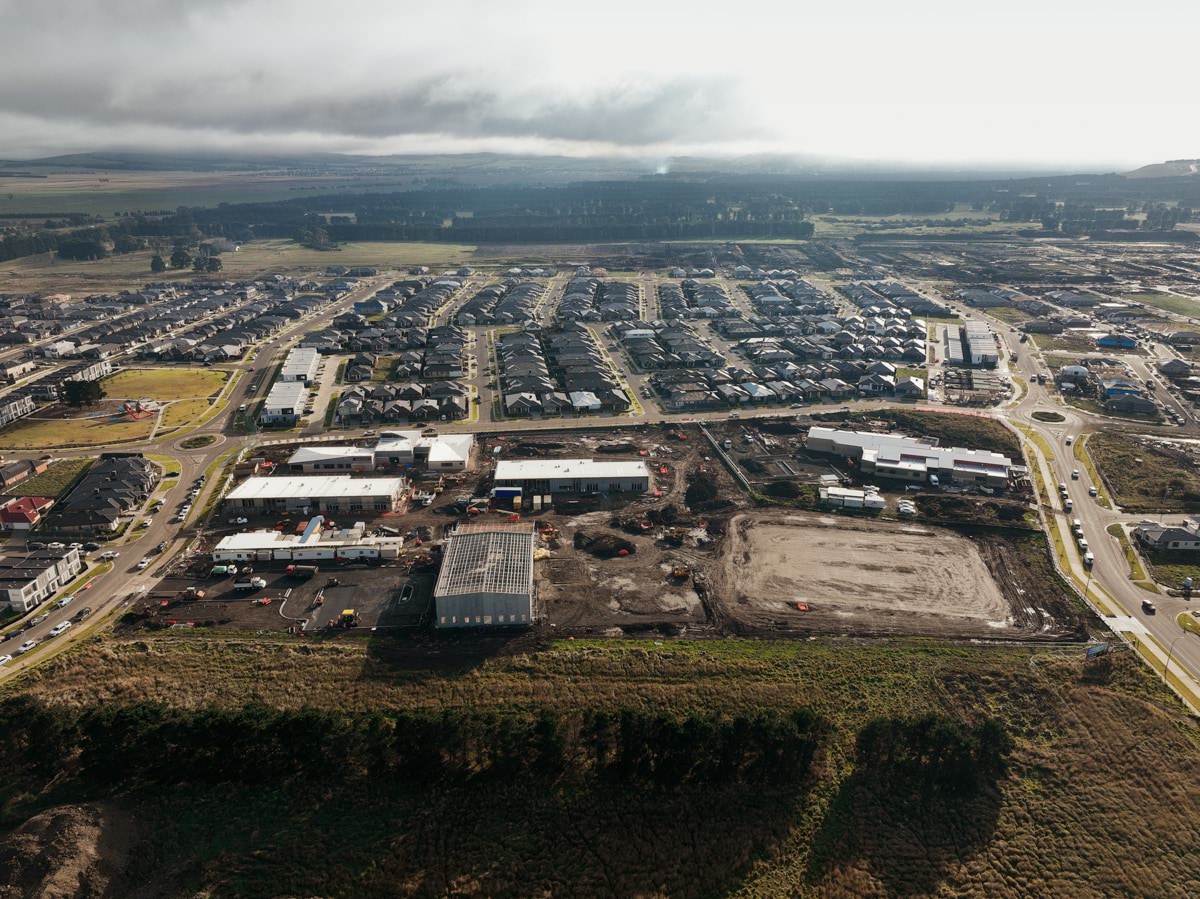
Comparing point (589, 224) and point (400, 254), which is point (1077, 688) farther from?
point (589, 224)

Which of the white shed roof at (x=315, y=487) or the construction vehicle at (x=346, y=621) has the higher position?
the white shed roof at (x=315, y=487)

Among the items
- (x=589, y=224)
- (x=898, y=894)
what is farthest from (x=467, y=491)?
(x=589, y=224)

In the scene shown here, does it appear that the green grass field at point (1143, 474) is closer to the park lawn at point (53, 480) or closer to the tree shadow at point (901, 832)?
the tree shadow at point (901, 832)

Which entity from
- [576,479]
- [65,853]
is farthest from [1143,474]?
[65,853]

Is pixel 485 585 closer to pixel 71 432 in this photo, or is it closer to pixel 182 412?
pixel 182 412

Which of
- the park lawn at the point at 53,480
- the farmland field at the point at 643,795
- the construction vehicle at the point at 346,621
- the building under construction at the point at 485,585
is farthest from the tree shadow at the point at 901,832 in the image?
the park lawn at the point at 53,480

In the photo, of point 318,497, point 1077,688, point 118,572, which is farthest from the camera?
point 318,497
